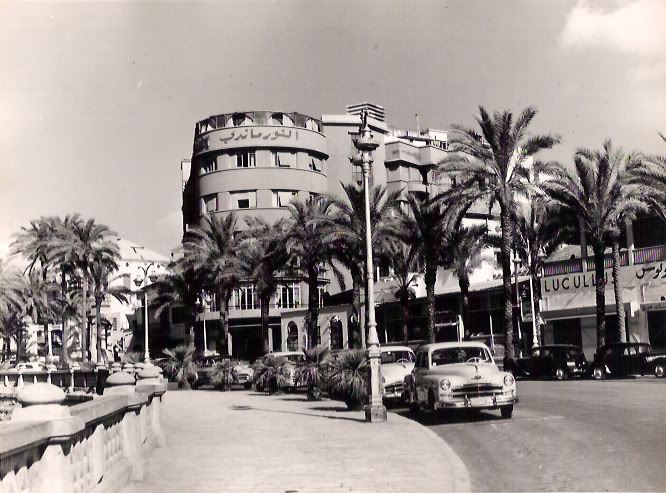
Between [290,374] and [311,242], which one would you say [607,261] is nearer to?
[311,242]

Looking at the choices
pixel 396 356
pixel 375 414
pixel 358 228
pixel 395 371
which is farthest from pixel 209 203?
pixel 375 414

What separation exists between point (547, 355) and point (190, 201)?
5479 cm

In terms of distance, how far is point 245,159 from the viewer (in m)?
70.9

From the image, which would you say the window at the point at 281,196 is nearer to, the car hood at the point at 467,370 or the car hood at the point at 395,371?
the car hood at the point at 395,371

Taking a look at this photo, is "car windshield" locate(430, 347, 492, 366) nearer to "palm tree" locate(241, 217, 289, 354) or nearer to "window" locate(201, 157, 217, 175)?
"palm tree" locate(241, 217, 289, 354)

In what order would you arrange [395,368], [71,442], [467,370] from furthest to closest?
1. [395,368]
2. [467,370]
3. [71,442]

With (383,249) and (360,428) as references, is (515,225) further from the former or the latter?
(360,428)

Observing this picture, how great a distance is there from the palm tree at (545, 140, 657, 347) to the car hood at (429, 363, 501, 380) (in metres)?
20.7


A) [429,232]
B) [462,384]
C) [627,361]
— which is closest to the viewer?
[462,384]

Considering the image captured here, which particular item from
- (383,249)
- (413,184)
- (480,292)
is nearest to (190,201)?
(413,184)

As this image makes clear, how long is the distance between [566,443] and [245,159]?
2392 inches

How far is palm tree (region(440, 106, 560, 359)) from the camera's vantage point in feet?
112

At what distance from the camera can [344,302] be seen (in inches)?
2559

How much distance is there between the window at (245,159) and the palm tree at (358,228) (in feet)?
109
